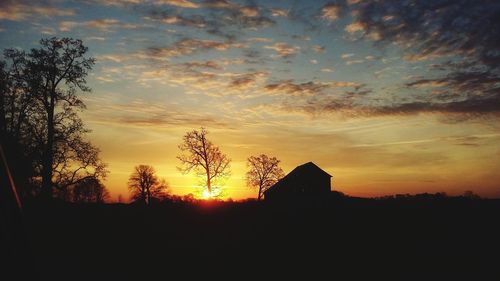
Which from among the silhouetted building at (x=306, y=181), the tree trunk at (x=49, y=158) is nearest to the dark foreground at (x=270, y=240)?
the tree trunk at (x=49, y=158)

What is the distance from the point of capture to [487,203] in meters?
13.6

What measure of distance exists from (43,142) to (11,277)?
27880 mm

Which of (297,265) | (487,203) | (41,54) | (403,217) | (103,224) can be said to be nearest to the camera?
(297,265)

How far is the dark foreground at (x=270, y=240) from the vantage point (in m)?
9.09

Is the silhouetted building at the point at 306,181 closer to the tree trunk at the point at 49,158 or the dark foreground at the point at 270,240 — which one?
the tree trunk at the point at 49,158

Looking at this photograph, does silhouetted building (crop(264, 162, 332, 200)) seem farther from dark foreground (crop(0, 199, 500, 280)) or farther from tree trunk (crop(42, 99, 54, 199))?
dark foreground (crop(0, 199, 500, 280))

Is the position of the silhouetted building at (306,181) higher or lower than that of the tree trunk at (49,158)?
lower

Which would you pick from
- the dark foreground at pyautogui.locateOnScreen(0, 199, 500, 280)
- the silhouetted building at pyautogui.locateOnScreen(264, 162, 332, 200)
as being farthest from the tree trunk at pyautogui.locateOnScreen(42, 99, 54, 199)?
the silhouetted building at pyautogui.locateOnScreen(264, 162, 332, 200)

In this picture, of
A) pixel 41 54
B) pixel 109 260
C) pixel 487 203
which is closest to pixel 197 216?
pixel 109 260

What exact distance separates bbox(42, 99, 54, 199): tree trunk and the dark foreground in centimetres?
1446

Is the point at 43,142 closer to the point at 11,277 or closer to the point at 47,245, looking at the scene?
the point at 47,245

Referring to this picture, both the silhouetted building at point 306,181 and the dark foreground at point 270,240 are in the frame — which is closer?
the dark foreground at point 270,240

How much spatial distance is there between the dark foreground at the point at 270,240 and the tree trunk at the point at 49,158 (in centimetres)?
1446

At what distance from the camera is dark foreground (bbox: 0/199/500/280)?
9094mm
